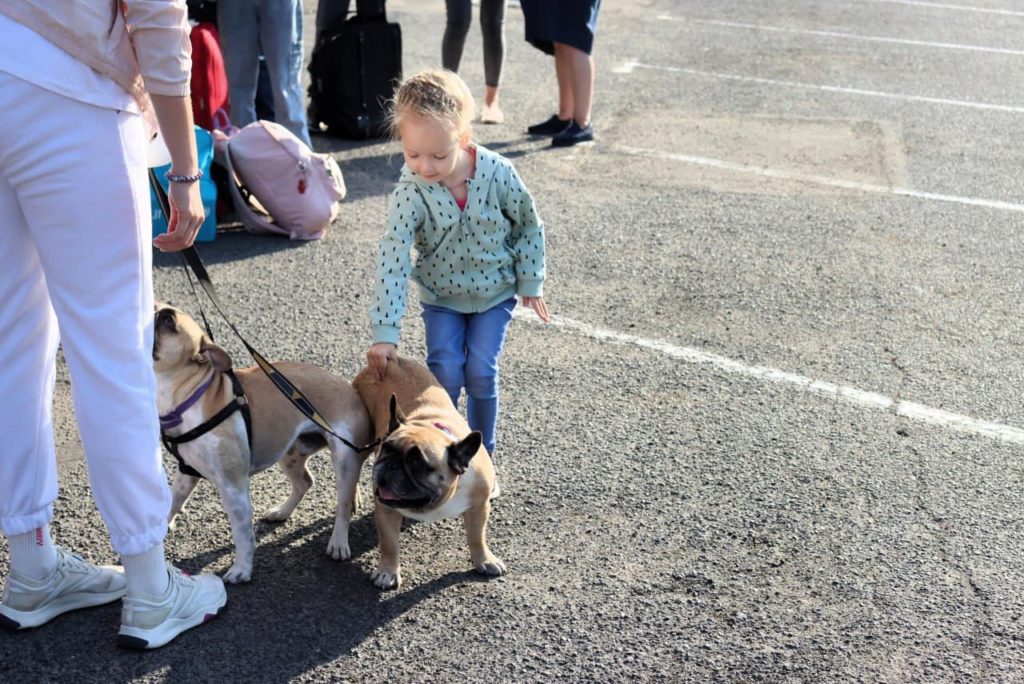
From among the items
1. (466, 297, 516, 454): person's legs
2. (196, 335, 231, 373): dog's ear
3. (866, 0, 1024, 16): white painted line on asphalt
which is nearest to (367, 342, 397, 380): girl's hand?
(466, 297, 516, 454): person's legs

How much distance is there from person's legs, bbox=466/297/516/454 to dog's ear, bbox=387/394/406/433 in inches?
21.1

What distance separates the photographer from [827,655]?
3242mm

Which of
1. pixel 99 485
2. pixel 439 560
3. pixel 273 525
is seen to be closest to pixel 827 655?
pixel 439 560

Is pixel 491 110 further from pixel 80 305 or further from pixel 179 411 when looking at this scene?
pixel 80 305

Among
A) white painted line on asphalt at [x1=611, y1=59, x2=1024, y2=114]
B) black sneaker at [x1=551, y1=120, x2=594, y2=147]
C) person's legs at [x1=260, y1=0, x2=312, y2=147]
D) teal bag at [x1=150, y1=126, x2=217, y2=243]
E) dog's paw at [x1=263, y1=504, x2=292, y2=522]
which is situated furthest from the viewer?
white painted line on asphalt at [x1=611, y1=59, x2=1024, y2=114]

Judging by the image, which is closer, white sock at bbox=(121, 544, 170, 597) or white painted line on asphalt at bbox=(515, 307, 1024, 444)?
white sock at bbox=(121, 544, 170, 597)

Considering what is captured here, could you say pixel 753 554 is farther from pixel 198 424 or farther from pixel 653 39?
pixel 653 39

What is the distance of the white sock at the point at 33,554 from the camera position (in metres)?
3.13

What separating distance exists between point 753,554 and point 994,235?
393 centimetres

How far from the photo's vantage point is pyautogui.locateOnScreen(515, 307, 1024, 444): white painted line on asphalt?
4.57 metres

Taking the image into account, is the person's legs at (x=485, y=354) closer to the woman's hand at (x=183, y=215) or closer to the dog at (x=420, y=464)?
the dog at (x=420, y=464)

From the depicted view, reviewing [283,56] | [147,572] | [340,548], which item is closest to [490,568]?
[340,548]

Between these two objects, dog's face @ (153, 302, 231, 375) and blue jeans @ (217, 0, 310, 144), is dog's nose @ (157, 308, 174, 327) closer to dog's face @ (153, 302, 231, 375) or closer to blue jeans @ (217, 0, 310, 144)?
dog's face @ (153, 302, 231, 375)

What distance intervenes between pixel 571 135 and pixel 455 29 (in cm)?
123
